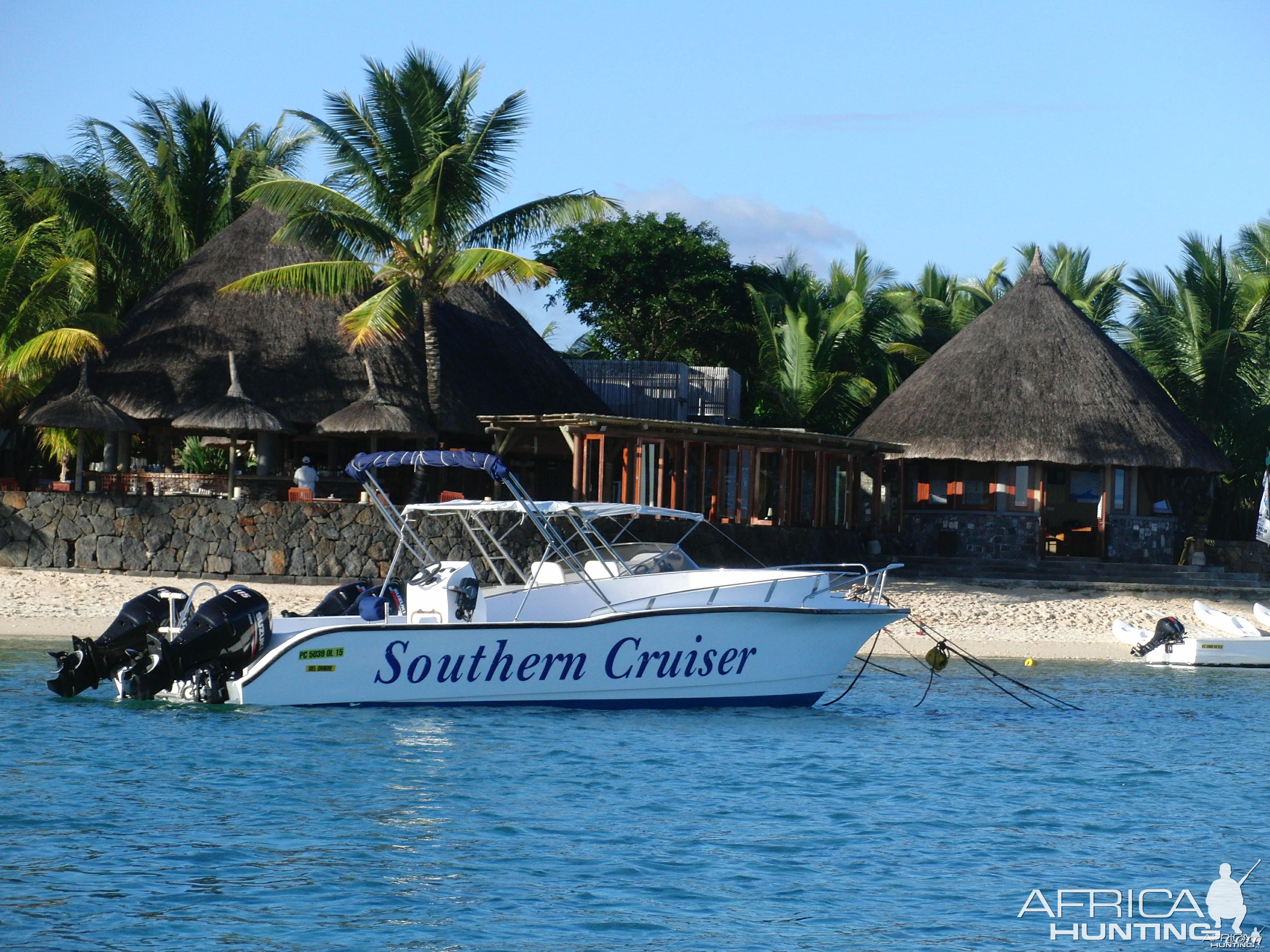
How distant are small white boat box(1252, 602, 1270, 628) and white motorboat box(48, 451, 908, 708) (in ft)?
31.7

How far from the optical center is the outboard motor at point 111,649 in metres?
12.5

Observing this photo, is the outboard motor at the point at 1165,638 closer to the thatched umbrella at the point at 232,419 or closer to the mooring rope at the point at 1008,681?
the mooring rope at the point at 1008,681

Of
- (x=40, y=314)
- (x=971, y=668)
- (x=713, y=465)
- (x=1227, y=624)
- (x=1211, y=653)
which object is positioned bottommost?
(x=971, y=668)

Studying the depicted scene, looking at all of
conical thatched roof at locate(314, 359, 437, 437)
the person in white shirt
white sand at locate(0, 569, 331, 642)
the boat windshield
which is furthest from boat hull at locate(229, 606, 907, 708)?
conical thatched roof at locate(314, 359, 437, 437)

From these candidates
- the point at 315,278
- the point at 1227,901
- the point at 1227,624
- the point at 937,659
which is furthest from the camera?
the point at 315,278

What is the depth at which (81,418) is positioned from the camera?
22547mm

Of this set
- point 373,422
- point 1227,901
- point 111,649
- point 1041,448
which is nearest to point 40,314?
point 373,422

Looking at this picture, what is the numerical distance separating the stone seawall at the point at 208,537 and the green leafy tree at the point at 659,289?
16.5 meters

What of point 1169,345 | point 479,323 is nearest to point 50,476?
point 479,323

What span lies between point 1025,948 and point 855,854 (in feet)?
6.14

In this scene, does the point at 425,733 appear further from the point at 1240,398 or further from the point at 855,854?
the point at 1240,398

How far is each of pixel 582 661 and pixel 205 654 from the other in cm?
325

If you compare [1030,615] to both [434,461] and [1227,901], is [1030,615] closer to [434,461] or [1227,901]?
[434,461]

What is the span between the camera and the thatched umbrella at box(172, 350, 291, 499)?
22734 millimetres
